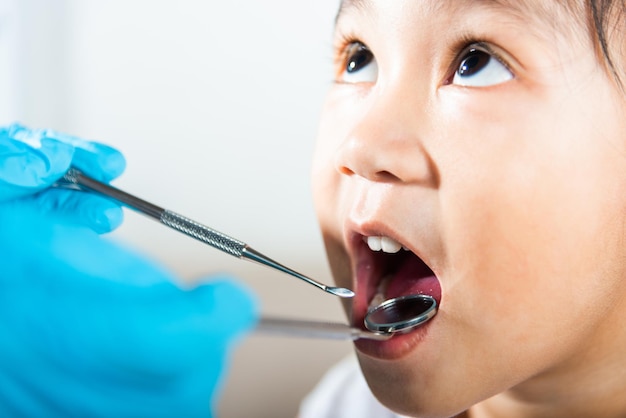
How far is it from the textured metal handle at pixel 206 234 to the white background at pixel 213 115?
2.42 feet

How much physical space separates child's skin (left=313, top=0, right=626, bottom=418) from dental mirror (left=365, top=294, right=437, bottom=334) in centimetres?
1

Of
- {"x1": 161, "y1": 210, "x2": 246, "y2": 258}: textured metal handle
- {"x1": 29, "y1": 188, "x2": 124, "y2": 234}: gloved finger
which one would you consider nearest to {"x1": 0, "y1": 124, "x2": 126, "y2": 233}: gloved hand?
{"x1": 29, "y1": 188, "x2": 124, "y2": 234}: gloved finger

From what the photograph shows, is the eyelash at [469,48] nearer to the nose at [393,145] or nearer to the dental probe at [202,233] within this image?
the nose at [393,145]

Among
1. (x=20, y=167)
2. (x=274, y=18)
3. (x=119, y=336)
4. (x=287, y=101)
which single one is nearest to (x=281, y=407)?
(x=287, y=101)

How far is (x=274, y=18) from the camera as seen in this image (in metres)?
1.40

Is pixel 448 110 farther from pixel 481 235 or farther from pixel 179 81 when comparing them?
pixel 179 81

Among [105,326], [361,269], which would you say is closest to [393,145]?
[361,269]

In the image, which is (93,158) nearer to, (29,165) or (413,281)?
(29,165)

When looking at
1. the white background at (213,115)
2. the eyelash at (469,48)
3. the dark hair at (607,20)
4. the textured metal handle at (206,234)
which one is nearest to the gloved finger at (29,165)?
the textured metal handle at (206,234)

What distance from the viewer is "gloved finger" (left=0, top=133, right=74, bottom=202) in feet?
2.23

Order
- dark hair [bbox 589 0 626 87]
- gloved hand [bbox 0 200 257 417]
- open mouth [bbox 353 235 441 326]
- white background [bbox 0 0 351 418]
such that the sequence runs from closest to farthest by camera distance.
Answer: gloved hand [bbox 0 200 257 417]
dark hair [bbox 589 0 626 87]
open mouth [bbox 353 235 441 326]
white background [bbox 0 0 351 418]

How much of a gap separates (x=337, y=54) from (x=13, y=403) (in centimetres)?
46

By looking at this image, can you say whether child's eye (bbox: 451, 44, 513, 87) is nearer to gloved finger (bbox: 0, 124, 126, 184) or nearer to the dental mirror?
the dental mirror

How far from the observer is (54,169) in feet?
2.30
